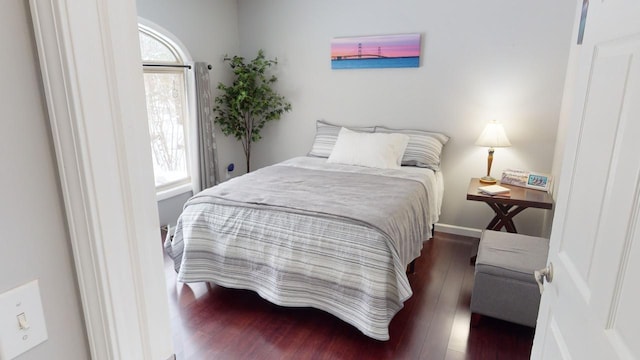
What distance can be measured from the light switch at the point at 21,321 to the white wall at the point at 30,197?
11mm

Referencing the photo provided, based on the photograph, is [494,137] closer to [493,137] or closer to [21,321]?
[493,137]

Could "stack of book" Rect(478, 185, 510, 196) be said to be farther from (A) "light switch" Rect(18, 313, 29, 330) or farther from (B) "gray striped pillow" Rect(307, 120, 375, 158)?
(A) "light switch" Rect(18, 313, 29, 330)

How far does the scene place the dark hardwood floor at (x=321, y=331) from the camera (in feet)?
6.72


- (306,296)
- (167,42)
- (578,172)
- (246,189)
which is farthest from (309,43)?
(578,172)

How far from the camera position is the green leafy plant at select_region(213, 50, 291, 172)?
4246mm

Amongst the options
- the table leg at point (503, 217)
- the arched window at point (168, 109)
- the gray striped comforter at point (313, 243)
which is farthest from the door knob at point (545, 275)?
the arched window at point (168, 109)

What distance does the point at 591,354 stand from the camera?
0.80 meters

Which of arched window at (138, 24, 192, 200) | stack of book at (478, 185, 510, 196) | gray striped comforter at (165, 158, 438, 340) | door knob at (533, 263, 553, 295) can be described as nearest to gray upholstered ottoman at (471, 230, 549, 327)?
gray striped comforter at (165, 158, 438, 340)

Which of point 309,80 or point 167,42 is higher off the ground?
point 167,42

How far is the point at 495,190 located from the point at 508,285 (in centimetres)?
110

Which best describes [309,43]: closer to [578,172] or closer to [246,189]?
[246,189]

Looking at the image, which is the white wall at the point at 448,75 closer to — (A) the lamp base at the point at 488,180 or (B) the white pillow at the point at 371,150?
(A) the lamp base at the point at 488,180

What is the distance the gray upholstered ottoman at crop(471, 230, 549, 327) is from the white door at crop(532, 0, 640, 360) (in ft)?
3.49

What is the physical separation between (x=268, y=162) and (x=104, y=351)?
4.12 metres
